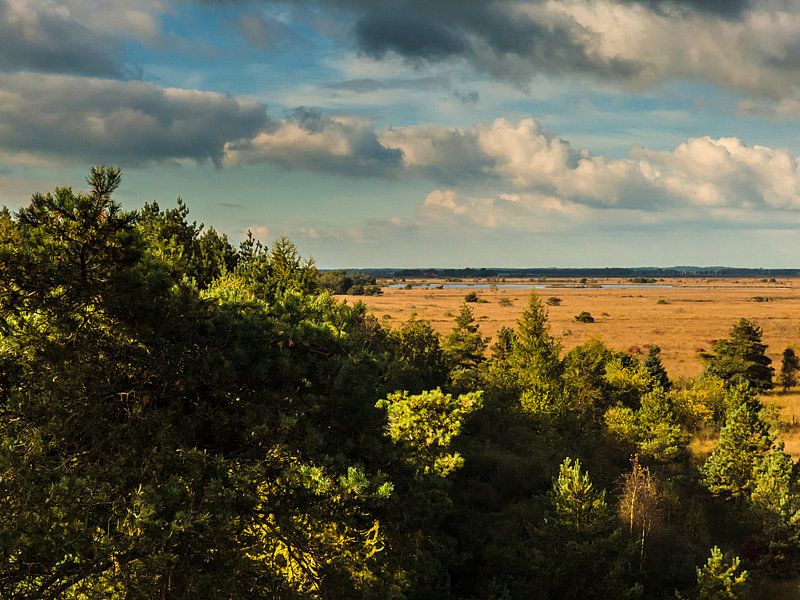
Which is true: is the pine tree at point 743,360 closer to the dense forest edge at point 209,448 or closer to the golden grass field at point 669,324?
the golden grass field at point 669,324

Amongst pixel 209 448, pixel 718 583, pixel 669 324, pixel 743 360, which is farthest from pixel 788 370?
pixel 209 448

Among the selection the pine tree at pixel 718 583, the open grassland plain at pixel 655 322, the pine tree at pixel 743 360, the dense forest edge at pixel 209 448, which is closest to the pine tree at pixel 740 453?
the dense forest edge at pixel 209 448

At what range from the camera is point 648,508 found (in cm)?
2602

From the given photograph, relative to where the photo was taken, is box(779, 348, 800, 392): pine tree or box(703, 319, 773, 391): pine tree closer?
box(703, 319, 773, 391): pine tree

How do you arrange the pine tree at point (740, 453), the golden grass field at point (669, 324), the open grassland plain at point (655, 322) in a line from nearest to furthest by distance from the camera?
the pine tree at point (740, 453) < the golden grass field at point (669, 324) < the open grassland plain at point (655, 322)

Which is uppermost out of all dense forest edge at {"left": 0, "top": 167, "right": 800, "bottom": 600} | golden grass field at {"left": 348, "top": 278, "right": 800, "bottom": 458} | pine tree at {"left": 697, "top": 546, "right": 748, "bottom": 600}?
dense forest edge at {"left": 0, "top": 167, "right": 800, "bottom": 600}

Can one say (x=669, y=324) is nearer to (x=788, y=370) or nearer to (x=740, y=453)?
(x=788, y=370)

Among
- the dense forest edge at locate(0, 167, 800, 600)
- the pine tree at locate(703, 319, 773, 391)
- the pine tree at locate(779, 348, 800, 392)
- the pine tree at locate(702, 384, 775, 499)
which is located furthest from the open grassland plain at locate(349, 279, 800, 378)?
Answer: the dense forest edge at locate(0, 167, 800, 600)

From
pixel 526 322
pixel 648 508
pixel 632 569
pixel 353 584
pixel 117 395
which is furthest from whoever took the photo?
pixel 526 322

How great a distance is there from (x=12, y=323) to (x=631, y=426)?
3646 cm

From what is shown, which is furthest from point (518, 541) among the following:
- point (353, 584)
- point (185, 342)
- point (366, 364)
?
point (185, 342)

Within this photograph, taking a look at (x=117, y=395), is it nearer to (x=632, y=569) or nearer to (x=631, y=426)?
(x=632, y=569)

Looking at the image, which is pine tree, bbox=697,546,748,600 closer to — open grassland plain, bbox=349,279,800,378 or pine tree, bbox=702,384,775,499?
pine tree, bbox=702,384,775,499

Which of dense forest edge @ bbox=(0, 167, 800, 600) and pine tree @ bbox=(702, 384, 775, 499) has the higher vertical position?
dense forest edge @ bbox=(0, 167, 800, 600)
